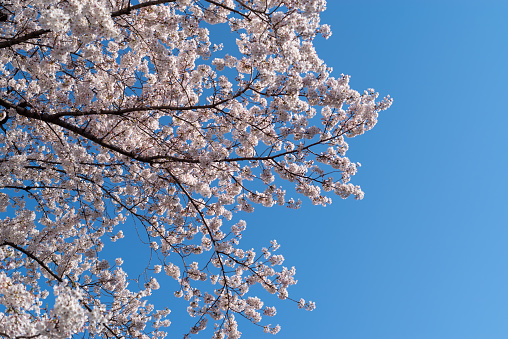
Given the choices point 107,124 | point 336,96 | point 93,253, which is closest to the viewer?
point 336,96

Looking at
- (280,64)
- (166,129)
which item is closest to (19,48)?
(166,129)

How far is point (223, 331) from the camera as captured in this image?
31.6 feet

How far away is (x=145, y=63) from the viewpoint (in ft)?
30.9

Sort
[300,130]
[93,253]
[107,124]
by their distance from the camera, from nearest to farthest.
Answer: [300,130], [107,124], [93,253]

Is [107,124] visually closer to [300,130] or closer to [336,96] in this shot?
[300,130]

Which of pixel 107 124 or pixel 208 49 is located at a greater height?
pixel 208 49

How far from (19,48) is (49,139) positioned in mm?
2371

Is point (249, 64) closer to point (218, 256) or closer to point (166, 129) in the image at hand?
point (166, 129)

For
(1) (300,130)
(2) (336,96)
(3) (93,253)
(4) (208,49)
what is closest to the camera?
(2) (336,96)

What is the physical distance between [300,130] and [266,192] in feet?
5.59

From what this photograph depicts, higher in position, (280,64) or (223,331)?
(280,64)

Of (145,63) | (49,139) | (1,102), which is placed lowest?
(1,102)

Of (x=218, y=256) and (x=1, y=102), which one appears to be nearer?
(x=1, y=102)

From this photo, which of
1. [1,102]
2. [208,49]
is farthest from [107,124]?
[208,49]
